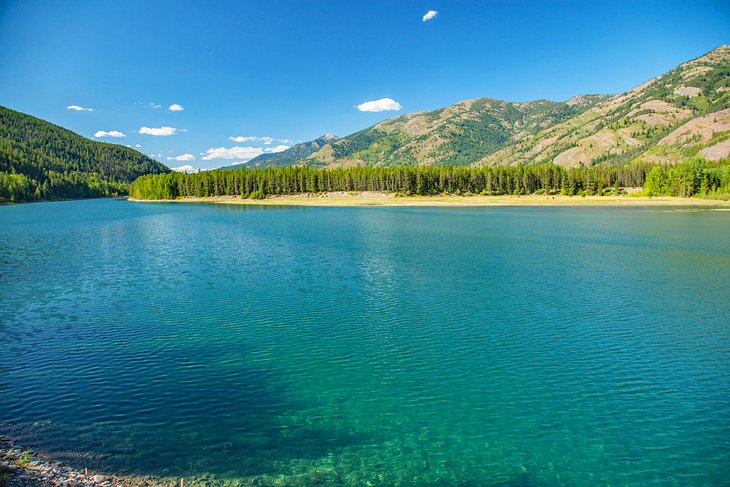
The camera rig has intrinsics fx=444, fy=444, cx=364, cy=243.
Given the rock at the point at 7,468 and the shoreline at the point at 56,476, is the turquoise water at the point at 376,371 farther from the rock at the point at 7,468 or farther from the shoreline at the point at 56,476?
the rock at the point at 7,468

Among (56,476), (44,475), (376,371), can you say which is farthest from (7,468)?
(376,371)

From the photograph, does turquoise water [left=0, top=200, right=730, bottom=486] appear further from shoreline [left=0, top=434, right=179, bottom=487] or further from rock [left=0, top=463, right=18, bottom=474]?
rock [left=0, top=463, right=18, bottom=474]

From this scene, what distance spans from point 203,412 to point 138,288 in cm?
2862

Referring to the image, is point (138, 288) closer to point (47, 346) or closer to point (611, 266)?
point (47, 346)

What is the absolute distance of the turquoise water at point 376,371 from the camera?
16641 mm

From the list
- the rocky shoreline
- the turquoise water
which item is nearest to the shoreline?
the rocky shoreline

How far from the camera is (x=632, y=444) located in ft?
58.2

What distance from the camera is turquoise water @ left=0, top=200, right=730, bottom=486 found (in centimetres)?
1664

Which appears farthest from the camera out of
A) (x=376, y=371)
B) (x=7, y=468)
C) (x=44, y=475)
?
(x=376, y=371)

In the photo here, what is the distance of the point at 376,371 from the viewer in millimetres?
24609

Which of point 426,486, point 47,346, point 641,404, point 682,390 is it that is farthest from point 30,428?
point 682,390

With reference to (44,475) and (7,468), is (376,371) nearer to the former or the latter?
(44,475)

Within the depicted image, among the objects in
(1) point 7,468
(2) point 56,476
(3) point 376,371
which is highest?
(1) point 7,468

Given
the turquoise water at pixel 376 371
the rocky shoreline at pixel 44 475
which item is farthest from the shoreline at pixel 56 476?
the turquoise water at pixel 376 371
